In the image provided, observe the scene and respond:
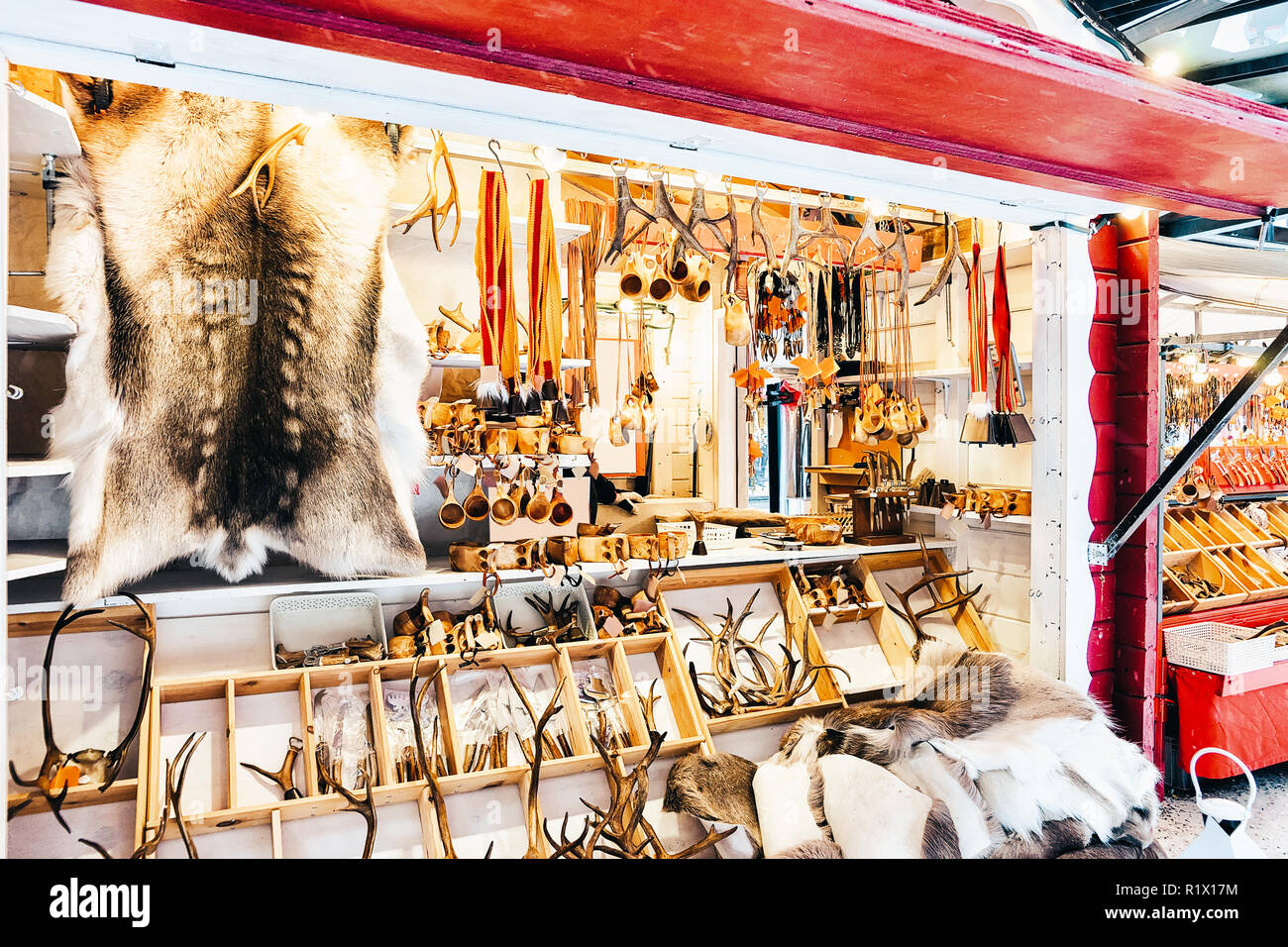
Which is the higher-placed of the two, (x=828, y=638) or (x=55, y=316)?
(x=55, y=316)

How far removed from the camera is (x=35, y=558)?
84.3 inches

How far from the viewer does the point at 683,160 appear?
6.40ft

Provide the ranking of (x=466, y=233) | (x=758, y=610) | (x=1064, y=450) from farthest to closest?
(x=758, y=610) < (x=1064, y=450) < (x=466, y=233)

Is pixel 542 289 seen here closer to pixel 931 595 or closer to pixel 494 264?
pixel 494 264

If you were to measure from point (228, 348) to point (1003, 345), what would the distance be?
2.92 m

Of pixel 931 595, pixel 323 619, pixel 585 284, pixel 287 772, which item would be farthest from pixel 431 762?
pixel 931 595

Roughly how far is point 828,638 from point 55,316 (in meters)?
3.01

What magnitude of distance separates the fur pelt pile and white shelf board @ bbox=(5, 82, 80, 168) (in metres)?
2.58

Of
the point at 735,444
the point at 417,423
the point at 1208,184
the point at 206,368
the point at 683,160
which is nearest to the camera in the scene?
the point at 683,160

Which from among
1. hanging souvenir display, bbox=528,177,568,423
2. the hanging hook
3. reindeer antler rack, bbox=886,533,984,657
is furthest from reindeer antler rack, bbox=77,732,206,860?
reindeer antler rack, bbox=886,533,984,657
